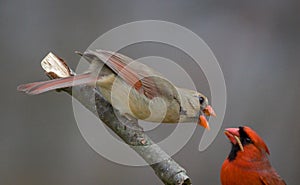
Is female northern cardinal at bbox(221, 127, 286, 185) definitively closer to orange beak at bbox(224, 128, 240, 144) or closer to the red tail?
orange beak at bbox(224, 128, 240, 144)

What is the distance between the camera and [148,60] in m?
3.78

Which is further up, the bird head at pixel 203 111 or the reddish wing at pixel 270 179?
the bird head at pixel 203 111

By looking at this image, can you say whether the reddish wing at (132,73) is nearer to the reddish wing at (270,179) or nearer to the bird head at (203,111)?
the bird head at (203,111)

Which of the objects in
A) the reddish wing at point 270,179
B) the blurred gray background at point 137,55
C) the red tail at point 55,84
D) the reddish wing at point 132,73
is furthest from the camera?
the blurred gray background at point 137,55

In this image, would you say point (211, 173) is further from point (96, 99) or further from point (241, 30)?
→ point (96, 99)

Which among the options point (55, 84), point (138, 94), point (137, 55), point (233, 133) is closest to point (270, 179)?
point (233, 133)

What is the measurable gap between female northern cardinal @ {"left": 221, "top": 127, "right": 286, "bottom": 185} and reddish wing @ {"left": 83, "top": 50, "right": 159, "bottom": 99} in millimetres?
495

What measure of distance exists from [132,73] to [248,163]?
74cm

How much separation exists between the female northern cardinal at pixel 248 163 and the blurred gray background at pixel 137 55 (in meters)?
0.94

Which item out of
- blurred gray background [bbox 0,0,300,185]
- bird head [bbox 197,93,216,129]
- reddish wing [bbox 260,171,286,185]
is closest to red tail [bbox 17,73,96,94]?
bird head [bbox 197,93,216,129]

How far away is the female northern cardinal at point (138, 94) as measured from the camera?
8.09ft

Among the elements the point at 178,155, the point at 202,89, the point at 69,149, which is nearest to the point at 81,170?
the point at 69,149

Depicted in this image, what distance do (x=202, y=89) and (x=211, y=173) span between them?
55 cm

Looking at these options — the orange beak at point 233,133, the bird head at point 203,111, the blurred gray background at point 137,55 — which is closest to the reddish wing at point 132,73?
the bird head at point 203,111
